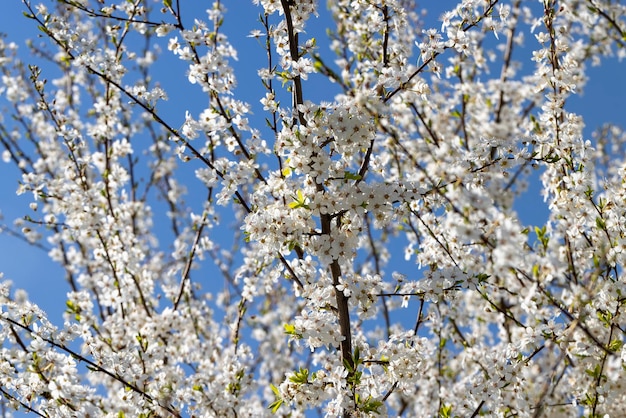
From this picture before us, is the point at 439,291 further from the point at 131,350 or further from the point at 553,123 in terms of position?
the point at 131,350

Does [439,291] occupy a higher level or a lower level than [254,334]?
lower

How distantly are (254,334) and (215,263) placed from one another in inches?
54.3

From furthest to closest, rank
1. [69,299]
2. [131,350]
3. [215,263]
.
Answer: [215,263] < [69,299] < [131,350]

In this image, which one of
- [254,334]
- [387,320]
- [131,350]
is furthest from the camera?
[254,334]

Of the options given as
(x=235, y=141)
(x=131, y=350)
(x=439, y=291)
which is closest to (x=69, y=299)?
(x=131, y=350)

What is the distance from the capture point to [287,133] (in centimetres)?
328

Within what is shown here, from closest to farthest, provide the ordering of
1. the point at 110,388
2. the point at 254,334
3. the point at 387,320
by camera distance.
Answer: the point at 387,320, the point at 110,388, the point at 254,334

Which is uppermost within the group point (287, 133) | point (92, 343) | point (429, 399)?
point (429, 399)

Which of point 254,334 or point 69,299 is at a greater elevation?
point 254,334

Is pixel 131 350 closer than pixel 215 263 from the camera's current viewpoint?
Yes

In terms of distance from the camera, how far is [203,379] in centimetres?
476

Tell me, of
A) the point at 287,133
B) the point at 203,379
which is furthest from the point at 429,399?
the point at 287,133

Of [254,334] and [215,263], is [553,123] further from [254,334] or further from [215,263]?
[254,334]

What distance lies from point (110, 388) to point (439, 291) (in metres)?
4.74
